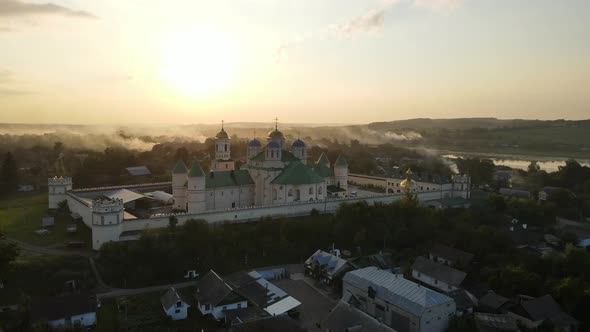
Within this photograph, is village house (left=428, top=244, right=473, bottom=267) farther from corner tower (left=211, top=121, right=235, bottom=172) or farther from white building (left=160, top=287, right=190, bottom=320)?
corner tower (left=211, top=121, right=235, bottom=172)

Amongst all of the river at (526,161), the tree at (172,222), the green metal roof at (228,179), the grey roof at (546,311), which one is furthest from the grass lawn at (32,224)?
the river at (526,161)

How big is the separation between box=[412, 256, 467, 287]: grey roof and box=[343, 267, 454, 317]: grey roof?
3.93 m

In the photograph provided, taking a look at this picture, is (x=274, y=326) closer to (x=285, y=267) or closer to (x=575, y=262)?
(x=285, y=267)

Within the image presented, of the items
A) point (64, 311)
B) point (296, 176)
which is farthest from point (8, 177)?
point (64, 311)

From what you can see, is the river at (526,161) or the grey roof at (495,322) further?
the river at (526,161)

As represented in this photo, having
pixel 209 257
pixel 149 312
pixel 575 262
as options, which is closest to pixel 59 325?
pixel 149 312

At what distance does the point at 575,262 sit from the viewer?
27203 mm

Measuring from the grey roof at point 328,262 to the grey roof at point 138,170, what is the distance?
30343 millimetres

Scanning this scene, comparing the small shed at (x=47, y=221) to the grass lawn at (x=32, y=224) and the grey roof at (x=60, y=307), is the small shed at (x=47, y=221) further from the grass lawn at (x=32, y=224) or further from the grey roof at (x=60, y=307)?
the grey roof at (x=60, y=307)

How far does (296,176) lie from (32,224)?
20.5m

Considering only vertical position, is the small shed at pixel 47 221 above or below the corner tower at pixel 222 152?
below

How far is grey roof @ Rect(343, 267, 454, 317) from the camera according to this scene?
21095mm

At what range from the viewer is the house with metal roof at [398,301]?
68.7 ft

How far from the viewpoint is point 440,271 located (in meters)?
26.7
